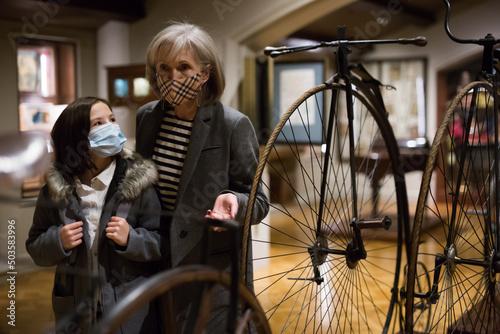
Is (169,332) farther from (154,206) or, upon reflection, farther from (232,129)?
(232,129)

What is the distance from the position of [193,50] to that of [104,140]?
1.32 ft

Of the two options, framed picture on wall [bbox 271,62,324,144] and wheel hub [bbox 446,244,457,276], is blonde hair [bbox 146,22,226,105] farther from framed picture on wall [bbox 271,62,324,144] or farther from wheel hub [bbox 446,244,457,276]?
framed picture on wall [bbox 271,62,324,144]

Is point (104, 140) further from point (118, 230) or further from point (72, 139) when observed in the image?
point (118, 230)

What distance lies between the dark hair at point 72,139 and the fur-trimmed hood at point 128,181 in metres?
0.04

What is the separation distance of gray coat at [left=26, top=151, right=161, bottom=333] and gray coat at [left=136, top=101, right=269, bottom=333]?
0.31ft

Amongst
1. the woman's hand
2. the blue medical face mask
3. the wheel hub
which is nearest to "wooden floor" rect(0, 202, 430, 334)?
the blue medical face mask

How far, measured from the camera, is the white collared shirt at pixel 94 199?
1.82 m

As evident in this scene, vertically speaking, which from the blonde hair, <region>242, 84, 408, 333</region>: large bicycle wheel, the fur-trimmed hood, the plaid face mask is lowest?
<region>242, 84, 408, 333</region>: large bicycle wheel

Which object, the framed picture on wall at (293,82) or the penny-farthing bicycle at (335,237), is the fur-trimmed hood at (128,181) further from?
the framed picture on wall at (293,82)

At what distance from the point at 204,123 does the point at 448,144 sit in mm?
7074

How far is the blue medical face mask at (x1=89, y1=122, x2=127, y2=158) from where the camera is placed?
71.6 inches

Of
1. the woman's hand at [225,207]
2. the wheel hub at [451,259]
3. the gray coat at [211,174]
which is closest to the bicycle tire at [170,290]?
the woman's hand at [225,207]

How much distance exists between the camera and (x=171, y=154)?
6.52ft

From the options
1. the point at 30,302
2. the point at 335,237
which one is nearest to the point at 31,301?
the point at 30,302
